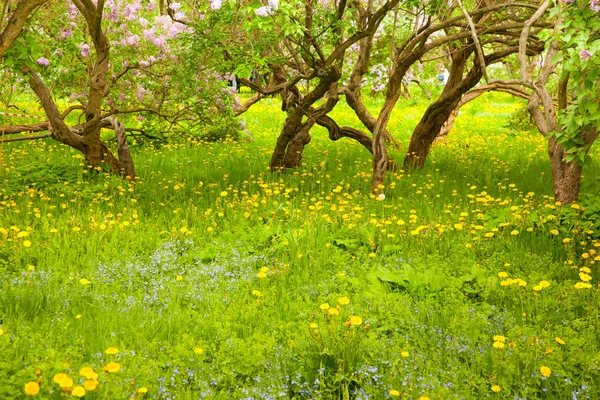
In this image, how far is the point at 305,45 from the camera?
700 centimetres

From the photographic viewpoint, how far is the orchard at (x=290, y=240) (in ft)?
10.7

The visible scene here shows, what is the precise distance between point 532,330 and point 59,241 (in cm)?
424

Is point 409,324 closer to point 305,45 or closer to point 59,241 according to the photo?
point 59,241

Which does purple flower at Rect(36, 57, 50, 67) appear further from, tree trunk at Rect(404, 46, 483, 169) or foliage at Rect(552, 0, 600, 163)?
foliage at Rect(552, 0, 600, 163)

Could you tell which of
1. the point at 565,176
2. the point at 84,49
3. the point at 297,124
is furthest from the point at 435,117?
the point at 84,49

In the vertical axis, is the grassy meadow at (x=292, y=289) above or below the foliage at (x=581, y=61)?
below

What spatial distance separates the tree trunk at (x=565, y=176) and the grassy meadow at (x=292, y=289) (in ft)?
1.24

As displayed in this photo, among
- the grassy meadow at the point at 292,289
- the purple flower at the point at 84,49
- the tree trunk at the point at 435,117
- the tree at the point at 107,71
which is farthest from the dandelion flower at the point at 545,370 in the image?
the purple flower at the point at 84,49

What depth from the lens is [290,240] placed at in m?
5.40

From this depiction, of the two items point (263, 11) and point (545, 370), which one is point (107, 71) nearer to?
point (263, 11)

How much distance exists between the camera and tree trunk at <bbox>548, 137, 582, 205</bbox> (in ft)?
20.7

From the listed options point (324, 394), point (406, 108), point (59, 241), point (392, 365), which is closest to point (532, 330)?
point (392, 365)

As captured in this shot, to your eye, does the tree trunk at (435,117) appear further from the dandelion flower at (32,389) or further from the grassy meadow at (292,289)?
the dandelion flower at (32,389)

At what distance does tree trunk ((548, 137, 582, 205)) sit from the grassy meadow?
0.38m
